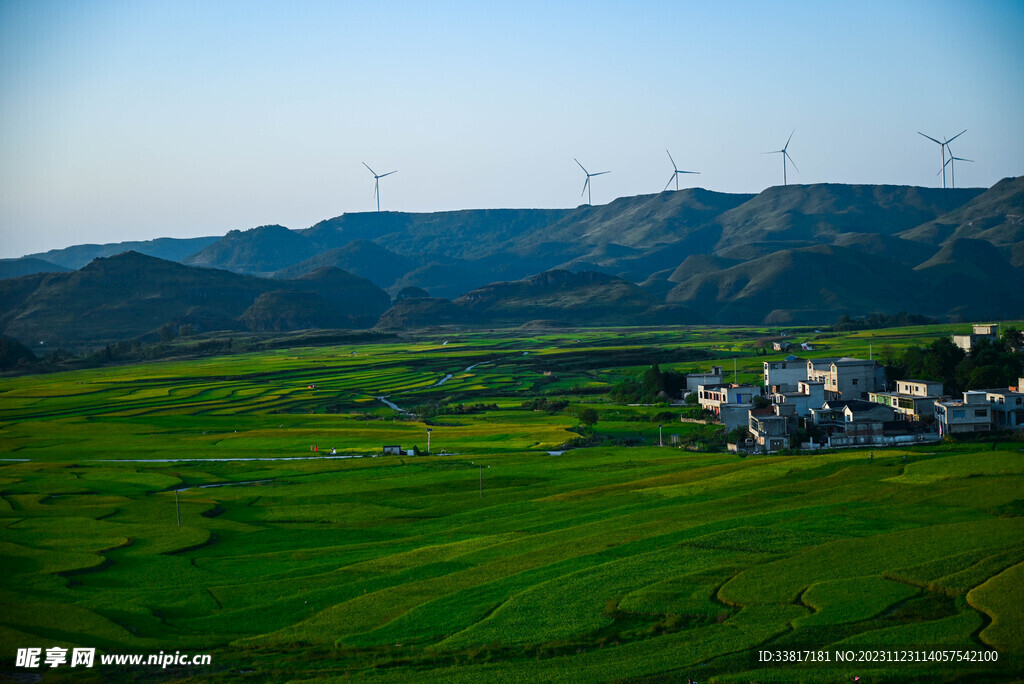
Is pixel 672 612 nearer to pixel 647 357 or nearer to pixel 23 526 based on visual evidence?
pixel 23 526

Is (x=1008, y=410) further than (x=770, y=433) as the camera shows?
Yes

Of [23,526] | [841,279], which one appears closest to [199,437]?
[23,526]

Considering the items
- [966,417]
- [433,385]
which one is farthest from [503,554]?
[433,385]

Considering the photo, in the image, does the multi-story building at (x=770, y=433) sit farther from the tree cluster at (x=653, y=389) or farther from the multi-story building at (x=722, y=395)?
the tree cluster at (x=653, y=389)

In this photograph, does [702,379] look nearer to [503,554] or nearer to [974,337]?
[974,337]

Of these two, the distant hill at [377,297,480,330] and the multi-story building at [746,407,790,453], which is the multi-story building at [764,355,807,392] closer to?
the multi-story building at [746,407,790,453]

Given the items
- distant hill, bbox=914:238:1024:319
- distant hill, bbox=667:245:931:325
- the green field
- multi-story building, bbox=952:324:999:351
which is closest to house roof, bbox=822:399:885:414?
the green field
